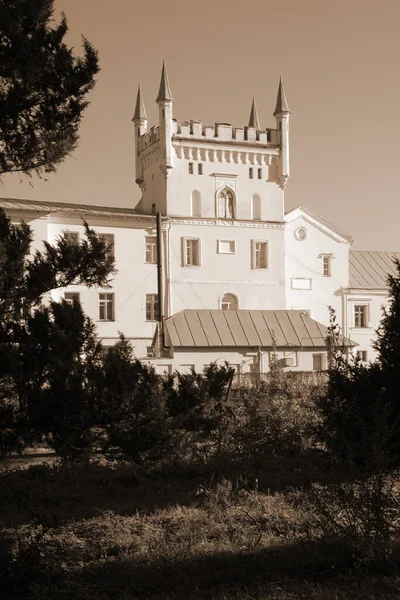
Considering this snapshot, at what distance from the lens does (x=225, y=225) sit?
44.3 metres

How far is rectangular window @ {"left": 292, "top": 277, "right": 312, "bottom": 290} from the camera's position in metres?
45.8

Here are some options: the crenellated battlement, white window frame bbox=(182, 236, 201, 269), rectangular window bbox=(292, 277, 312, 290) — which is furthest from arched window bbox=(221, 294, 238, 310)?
the crenellated battlement

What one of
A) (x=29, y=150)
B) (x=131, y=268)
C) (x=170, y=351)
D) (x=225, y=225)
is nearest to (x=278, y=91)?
(x=225, y=225)

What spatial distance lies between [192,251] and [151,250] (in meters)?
2.57

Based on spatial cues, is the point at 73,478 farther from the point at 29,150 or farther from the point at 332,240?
the point at 332,240

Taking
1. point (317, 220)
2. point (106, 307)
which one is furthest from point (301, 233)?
point (106, 307)

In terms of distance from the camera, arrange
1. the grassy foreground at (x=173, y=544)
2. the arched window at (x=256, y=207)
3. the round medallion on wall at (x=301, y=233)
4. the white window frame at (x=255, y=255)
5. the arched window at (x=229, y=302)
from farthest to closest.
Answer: the round medallion on wall at (x=301, y=233) < the arched window at (x=256, y=207) < the white window frame at (x=255, y=255) < the arched window at (x=229, y=302) < the grassy foreground at (x=173, y=544)

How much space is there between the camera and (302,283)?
45.9 meters

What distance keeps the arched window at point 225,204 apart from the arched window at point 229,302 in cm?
496

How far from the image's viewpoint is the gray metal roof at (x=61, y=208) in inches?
1527

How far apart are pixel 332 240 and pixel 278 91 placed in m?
10.6

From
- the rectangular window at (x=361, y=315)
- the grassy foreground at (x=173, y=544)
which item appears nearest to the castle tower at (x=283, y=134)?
the rectangular window at (x=361, y=315)

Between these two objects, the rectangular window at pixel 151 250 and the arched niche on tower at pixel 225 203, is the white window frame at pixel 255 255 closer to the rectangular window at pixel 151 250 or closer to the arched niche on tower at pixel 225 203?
the arched niche on tower at pixel 225 203

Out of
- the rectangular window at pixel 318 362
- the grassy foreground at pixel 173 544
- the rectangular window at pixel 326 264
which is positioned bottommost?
the rectangular window at pixel 318 362
